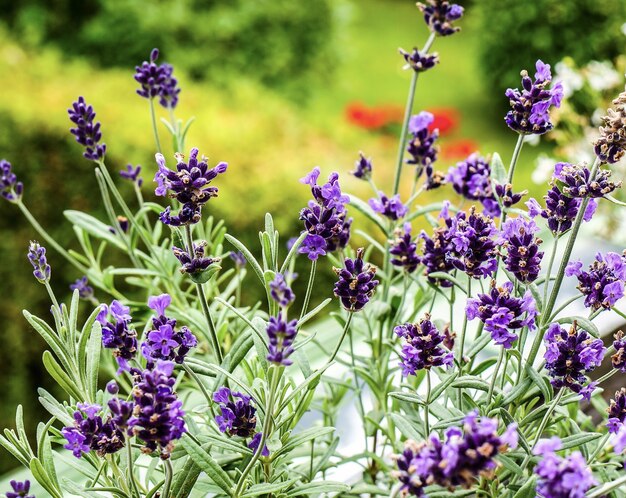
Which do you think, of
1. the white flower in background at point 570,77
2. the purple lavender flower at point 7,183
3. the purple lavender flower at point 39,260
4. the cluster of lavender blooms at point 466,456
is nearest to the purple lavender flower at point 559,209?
the cluster of lavender blooms at point 466,456

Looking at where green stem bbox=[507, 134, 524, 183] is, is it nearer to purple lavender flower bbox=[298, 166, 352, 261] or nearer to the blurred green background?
purple lavender flower bbox=[298, 166, 352, 261]

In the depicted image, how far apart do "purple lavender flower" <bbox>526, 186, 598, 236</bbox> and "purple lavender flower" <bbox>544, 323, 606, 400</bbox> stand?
126 mm

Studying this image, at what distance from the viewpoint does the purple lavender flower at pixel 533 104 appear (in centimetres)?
90

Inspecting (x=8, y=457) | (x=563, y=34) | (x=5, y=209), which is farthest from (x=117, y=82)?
(x=563, y=34)

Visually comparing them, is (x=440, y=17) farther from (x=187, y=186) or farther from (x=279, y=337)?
(x=279, y=337)

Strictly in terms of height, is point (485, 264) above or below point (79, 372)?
above

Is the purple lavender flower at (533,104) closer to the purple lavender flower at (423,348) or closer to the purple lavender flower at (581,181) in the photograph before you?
the purple lavender flower at (581,181)

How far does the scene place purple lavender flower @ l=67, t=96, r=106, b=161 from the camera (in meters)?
1.11

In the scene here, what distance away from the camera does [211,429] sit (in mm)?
992

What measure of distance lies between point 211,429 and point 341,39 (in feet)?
16.4

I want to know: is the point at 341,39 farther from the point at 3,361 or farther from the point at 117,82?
the point at 3,361

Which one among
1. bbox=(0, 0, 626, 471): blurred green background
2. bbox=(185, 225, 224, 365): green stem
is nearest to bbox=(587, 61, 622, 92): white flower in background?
bbox=(0, 0, 626, 471): blurred green background

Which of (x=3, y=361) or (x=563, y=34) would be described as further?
(x=563, y=34)

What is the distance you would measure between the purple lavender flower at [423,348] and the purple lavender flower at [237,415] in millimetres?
198
